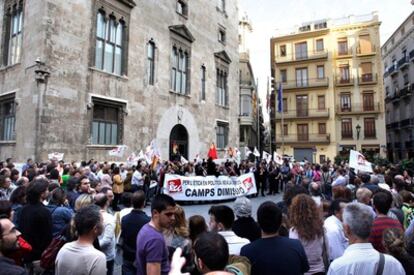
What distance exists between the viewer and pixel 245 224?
146 inches

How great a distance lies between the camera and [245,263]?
2.44 m

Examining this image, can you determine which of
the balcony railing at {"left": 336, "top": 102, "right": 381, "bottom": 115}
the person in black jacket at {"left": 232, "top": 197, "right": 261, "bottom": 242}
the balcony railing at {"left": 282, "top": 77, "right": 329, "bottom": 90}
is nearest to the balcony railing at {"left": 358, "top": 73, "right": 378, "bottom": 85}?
the balcony railing at {"left": 336, "top": 102, "right": 381, "bottom": 115}

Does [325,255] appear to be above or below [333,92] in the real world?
below

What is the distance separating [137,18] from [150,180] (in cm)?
965

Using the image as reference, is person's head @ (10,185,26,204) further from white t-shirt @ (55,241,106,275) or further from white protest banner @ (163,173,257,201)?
white protest banner @ (163,173,257,201)

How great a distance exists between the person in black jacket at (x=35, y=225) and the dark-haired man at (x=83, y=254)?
4.88 feet

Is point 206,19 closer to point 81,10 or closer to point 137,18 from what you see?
point 137,18

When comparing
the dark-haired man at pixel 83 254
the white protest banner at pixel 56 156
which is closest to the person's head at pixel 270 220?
the dark-haired man at pixel 83 254

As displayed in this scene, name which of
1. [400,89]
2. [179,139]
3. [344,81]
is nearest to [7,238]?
[179,139]

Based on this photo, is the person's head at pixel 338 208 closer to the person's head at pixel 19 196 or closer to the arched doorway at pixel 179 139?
the person's head at pixel 19 196

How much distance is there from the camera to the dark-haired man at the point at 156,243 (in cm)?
272

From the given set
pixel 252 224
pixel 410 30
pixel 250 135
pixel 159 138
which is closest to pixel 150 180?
pixel 159 138

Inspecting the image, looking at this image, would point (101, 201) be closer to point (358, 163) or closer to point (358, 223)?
point (358, 223)

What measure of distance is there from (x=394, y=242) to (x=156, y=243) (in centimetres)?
213
